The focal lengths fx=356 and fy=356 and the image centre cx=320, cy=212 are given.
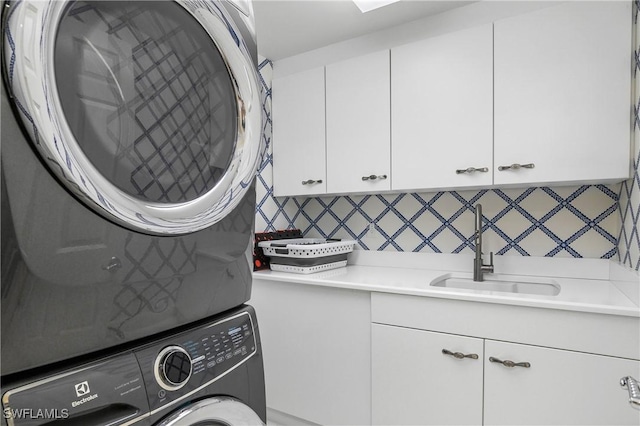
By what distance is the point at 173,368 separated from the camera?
67 centimetres

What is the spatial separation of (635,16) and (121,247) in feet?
7.00

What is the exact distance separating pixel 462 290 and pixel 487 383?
1.28 ft

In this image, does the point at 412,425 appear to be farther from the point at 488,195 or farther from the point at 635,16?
the point at 635,16

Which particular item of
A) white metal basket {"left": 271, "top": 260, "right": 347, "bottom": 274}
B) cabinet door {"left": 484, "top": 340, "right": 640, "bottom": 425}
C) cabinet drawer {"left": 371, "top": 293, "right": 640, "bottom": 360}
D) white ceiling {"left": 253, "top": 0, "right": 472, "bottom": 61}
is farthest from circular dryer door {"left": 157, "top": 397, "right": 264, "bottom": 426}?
white ceiling {"left": 253, "top": 0, "right": 472, "bottom": 61}

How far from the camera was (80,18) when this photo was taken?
1.76 feet

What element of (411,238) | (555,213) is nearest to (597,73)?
(555,213)

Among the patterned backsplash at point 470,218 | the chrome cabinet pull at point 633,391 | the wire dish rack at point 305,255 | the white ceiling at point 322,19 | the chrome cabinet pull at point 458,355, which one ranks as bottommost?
the chrome cabinet pull at point 458,355

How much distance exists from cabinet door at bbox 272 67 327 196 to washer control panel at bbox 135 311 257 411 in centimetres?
158

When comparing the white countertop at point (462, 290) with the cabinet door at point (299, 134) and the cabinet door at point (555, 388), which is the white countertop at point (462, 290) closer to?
the cabinet door at point (555, 388)

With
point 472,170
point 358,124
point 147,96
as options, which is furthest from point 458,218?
point 147,96

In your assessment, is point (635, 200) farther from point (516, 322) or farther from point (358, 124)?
point (358, 124)

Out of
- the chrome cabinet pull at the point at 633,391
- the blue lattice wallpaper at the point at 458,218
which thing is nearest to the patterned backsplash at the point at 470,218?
the blue lattice wallpaper at the point at 458,218

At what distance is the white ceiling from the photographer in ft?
6.35

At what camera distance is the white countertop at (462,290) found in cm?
137
